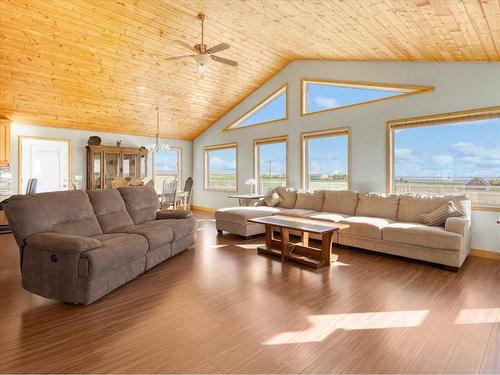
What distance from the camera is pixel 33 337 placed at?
7.11ft

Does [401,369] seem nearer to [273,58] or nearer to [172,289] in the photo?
[172,289]

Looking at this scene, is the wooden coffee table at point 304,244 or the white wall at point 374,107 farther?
the white wall at point 374,107

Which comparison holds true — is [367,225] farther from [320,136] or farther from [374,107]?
[320,136]

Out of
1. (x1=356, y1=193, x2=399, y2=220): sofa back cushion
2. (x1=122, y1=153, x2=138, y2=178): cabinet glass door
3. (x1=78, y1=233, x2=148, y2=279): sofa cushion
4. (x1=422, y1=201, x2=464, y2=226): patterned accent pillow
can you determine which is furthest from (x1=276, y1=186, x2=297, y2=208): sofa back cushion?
(x1=122, y1=153, x2=138, y2=178): cabinet glass door

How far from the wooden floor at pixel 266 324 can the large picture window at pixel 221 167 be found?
16.2 ft

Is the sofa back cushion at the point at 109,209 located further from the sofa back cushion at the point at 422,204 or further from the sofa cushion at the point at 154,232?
the sofa back cushion at the point at 422,204

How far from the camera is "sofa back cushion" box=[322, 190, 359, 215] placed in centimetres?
527

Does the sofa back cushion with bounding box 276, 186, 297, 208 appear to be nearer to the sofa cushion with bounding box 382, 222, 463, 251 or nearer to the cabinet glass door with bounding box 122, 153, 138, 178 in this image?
the sofa cushion with bounding box 382, 222, 463, 251

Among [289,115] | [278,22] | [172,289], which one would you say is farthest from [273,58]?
[172,289]

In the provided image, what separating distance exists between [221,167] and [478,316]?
718cm

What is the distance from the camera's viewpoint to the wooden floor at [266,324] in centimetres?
188

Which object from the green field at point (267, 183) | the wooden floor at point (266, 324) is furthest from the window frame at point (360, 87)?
the wooden floor at point (266, 324)

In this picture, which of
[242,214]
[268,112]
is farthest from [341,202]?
[268,112]

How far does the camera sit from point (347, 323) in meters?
2.36
